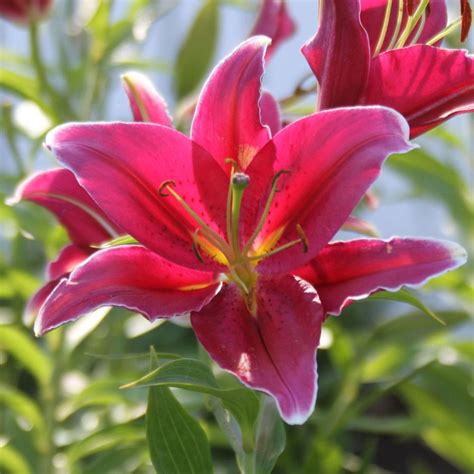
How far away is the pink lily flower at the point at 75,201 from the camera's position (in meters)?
0.51

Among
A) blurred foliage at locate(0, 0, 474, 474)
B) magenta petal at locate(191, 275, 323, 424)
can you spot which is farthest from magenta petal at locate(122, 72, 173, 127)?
blurred foliage at locate(0, 0, 474, 474)

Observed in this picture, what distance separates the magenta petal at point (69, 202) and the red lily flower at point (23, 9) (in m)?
0.43

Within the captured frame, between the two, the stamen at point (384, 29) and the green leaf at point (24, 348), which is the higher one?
the stamen at point (384, 29)

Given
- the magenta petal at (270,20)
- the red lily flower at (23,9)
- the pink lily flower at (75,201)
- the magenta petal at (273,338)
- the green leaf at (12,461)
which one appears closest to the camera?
the magenta petal at (273,338)

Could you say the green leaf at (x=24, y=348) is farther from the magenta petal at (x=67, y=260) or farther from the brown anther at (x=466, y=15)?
the brown anther at (x=466, y=15)

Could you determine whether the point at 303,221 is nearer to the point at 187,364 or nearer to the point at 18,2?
the point at 187,364

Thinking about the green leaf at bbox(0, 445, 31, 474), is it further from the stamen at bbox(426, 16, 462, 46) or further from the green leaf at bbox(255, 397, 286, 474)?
the stamen at bbox(426, 16, 462, 46)

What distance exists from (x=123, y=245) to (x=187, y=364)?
2.7 inches

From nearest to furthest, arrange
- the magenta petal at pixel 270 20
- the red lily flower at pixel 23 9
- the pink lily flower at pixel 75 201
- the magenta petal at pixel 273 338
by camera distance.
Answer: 1. the magenta petal at pixel 273 338
2. the pink lily flower at pixel 75 201
3. the magenta petal at pixel 270 20
4. the red lily flower at pixel 23 9

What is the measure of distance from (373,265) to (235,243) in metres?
0.07

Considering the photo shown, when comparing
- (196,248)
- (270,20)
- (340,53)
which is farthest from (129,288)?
(270,20)

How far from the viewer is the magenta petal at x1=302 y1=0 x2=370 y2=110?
47 cm

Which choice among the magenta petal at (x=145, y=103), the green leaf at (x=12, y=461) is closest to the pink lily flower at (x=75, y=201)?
the magenta petal at (x=145, y=103)

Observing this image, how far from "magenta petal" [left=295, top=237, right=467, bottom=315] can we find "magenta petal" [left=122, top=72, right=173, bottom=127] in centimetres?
12
